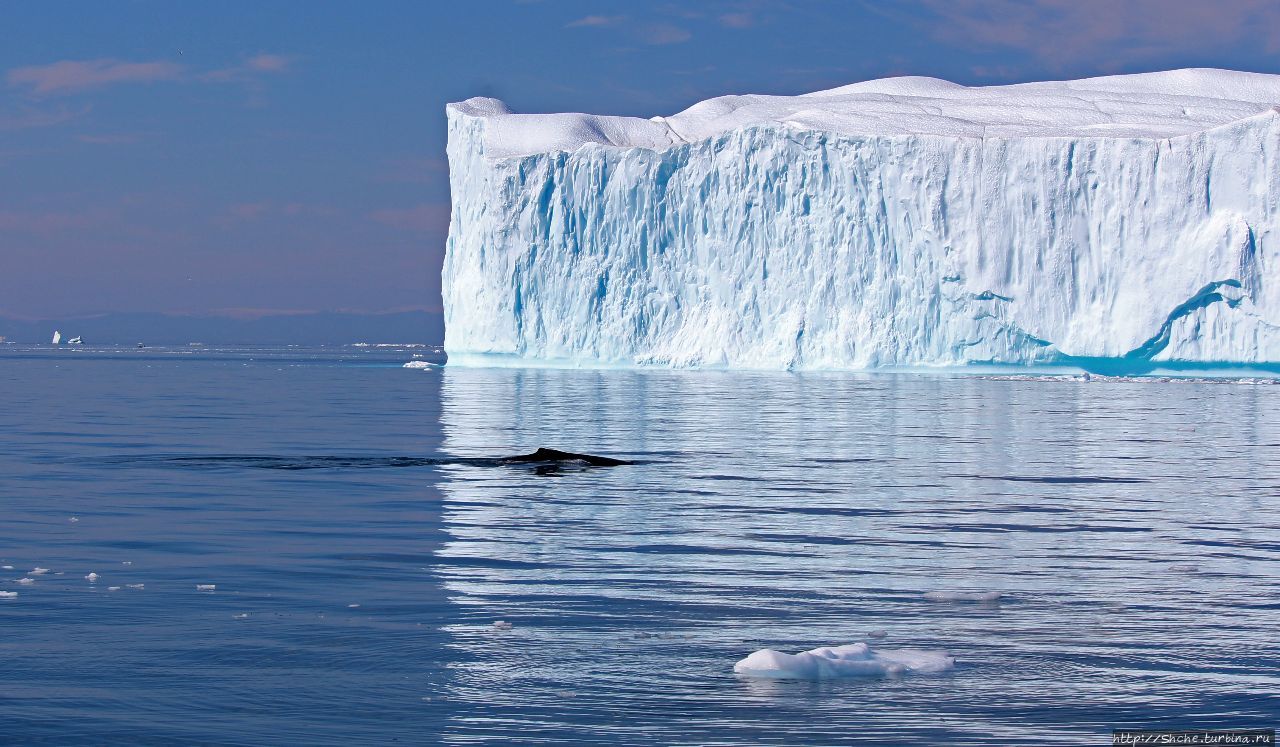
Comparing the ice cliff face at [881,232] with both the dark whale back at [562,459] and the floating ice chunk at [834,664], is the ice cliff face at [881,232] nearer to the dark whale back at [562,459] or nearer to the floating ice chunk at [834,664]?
the dark whale back at [562,459]

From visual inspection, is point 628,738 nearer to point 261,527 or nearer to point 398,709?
point 398,709

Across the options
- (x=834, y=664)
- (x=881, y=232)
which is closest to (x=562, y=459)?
(x=834, y=664)

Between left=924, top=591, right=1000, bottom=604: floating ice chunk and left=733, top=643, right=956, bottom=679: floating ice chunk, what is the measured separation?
1.51 m

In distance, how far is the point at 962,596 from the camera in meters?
7.23

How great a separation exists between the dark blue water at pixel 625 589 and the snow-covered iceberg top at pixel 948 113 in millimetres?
26305

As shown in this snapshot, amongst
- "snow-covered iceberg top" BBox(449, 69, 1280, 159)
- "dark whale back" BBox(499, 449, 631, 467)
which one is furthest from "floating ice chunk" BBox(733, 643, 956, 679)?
"snow-covered iceberg top" BBox(449, 69, 1280, 159)

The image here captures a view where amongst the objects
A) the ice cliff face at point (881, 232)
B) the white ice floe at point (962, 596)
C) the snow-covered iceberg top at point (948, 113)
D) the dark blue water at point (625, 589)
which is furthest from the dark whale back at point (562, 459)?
the snow-covered iceberg top at point (948, 113)

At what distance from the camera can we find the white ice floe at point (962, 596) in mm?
7160

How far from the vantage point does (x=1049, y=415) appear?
82.1 feet

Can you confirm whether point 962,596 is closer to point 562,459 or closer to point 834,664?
point 834,664

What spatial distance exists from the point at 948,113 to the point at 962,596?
41.5 m

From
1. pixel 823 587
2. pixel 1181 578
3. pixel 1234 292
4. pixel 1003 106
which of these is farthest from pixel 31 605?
pixel 1003 106

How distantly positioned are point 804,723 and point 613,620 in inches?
74.8

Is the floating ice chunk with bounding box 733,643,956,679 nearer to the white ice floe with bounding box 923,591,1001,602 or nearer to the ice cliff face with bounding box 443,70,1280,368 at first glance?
the white ice floe with bounding box 923,591,1001,602
